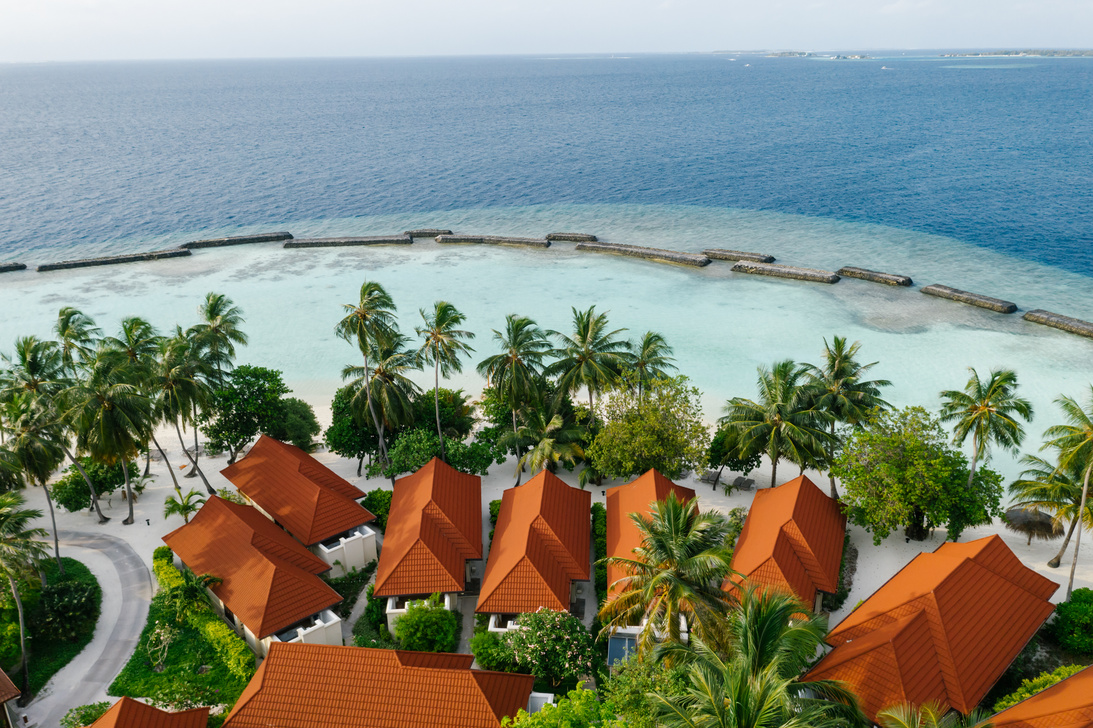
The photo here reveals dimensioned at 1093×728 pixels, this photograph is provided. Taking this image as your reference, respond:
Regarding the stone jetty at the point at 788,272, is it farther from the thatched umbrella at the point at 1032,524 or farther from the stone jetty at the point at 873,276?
the thatched umbrella at the point at 1032,524

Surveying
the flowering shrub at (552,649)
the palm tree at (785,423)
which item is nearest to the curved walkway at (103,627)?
the flowering shrub at (552,649)

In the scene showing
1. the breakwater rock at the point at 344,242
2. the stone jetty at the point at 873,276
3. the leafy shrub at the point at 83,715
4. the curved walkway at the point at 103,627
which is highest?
the breakwater rock at the point at 344,242

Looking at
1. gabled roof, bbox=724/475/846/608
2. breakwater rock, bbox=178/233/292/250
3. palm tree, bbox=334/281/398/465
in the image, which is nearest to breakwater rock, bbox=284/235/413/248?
breakwater rock, bbox=178/233/292/250

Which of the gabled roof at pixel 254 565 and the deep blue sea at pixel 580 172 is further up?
the deep blue sea at pixel 580 172

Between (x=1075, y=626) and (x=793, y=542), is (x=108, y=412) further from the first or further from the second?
(x=1075, y=626)

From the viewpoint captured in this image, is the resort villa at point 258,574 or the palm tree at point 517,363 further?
the palm tree at point 517,363

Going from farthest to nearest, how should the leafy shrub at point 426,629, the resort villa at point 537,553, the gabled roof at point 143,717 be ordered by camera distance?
the resort villa at point 537,553, the leafy shrub at point 426,629, the gabled roof at point 143,717

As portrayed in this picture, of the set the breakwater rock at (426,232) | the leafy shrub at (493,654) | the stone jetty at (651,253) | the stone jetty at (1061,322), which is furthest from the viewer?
the breakwater rock at (426,232)

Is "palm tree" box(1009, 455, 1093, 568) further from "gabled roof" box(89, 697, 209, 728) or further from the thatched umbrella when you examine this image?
"gabled roof" box(89, 697, 209, 728)
